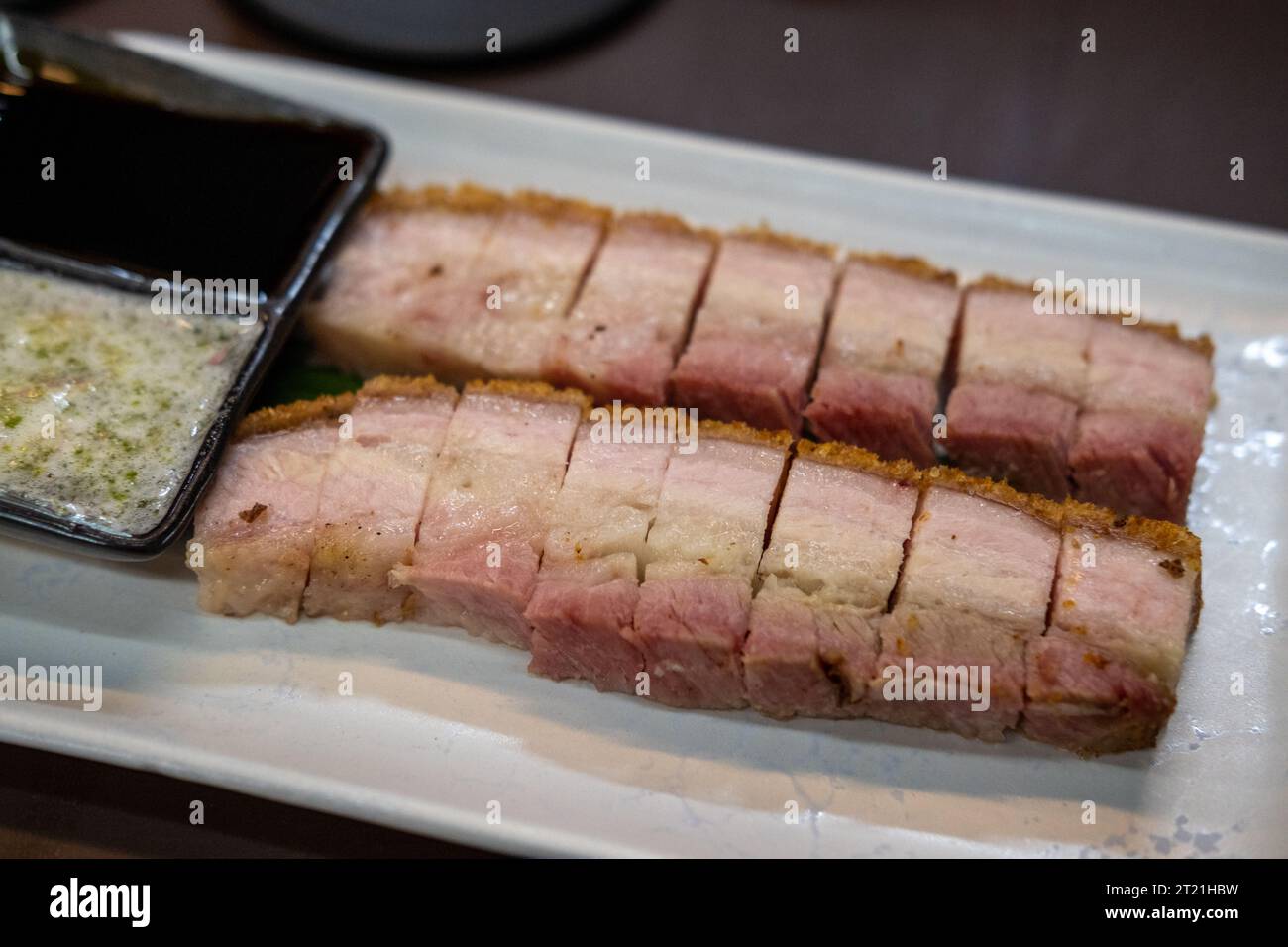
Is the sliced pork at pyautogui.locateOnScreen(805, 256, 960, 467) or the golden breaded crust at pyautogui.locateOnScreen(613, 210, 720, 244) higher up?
the golden breaded crust at pyautogui.locateOnScreen(613, 210, 720, 244)

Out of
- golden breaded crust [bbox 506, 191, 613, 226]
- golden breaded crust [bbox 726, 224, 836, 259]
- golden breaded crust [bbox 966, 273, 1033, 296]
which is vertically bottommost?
golden breaded crust [bbox 966, 273, 1033, 296]

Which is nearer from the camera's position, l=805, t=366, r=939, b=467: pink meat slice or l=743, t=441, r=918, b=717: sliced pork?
l=743, t=441, r=918, b=717: sliced pork

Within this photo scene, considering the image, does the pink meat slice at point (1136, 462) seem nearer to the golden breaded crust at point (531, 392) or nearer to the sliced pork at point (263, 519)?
the golden breaded crust at point (531, 392)

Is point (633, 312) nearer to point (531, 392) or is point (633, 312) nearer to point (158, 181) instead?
point (531, 392)

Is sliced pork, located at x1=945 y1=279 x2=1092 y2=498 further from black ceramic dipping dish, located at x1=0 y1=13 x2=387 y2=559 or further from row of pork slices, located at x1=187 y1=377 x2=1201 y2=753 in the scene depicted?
black ceramic dipping dish, located at x1=0 y1=13 x2=387 y2=559

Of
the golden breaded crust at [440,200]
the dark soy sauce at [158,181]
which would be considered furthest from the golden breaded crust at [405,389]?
the golden breaded crust at [440,200]

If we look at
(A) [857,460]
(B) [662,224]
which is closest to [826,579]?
(A) [857,460]

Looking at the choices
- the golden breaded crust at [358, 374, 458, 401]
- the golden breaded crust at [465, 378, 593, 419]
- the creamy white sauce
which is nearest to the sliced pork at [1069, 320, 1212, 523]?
the golden breaded crust at [465, 378, 593, 419]
